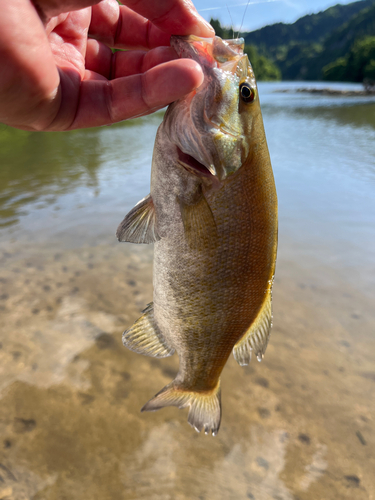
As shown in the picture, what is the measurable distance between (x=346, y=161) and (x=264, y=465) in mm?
10056

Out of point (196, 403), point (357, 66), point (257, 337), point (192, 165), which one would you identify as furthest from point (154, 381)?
point (357, 66)

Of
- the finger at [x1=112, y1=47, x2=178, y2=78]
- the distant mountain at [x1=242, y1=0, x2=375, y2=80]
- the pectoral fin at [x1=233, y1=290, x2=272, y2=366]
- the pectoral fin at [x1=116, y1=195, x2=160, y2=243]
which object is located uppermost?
the distant mountain at [x1=242, y1=0, x2=375, y2=80]

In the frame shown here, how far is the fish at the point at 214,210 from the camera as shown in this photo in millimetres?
1701

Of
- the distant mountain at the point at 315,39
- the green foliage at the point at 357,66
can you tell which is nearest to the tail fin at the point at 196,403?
the green foliage at the point at 357,66

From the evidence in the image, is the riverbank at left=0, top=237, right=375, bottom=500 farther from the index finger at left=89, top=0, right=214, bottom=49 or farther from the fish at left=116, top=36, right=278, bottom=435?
the index finger at left=89, top=0, right=214, bottom=49

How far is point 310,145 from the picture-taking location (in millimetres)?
13391

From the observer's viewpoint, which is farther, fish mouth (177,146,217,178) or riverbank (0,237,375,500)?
riverbank (0,237,375,500)

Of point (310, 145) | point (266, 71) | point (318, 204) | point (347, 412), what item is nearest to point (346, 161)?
point (310, 145)

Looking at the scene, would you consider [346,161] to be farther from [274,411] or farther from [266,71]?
[266,71]

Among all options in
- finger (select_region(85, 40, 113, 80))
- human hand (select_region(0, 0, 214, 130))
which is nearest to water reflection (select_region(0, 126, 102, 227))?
finger (select_region(85, 40, 113, 80))

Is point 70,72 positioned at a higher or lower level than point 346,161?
higher

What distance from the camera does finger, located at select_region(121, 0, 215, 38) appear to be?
5.65 feet

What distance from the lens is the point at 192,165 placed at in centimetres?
176

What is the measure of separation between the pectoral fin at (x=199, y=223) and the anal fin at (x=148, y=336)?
712 millimetres
